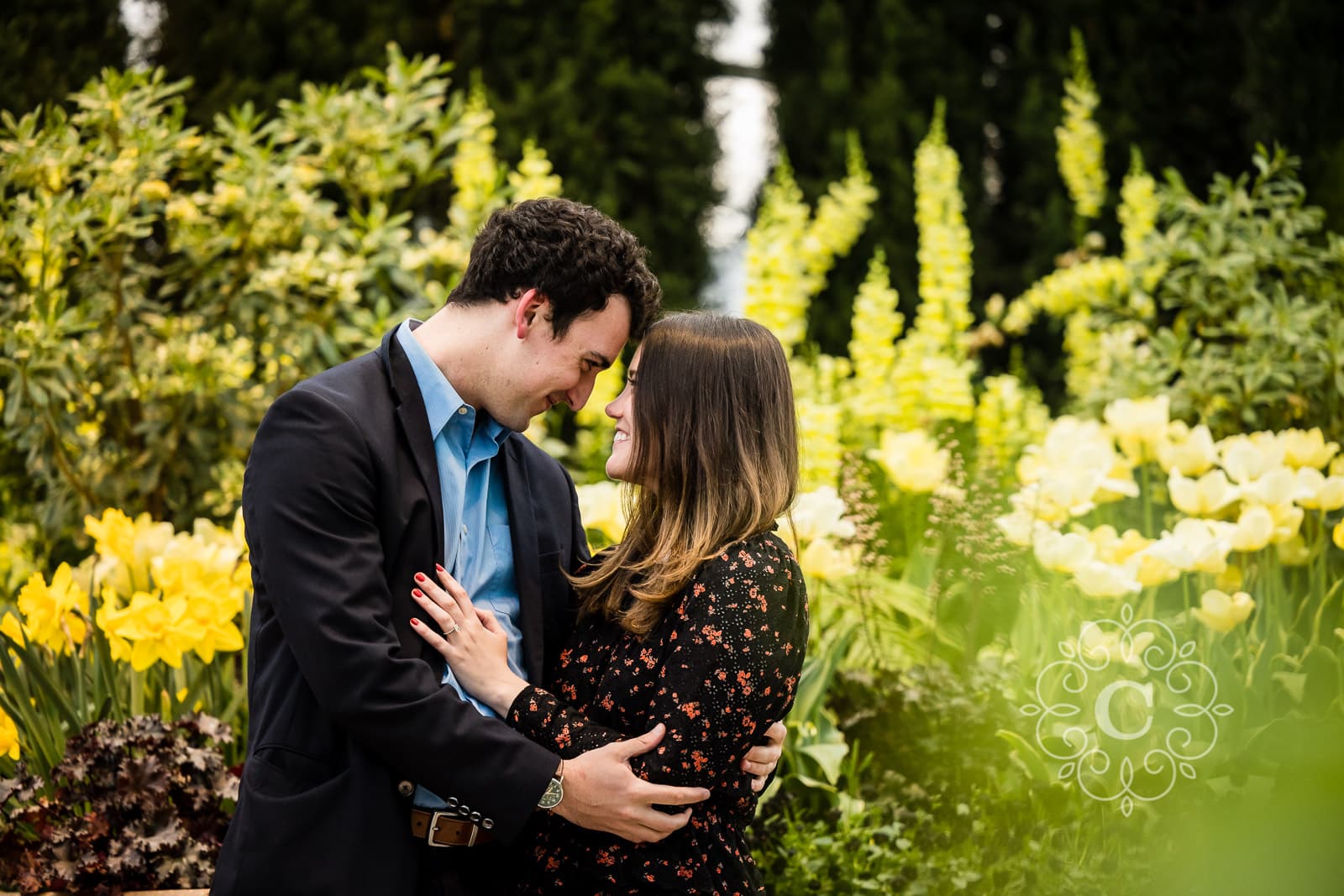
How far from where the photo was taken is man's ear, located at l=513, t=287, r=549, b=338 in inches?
70.2

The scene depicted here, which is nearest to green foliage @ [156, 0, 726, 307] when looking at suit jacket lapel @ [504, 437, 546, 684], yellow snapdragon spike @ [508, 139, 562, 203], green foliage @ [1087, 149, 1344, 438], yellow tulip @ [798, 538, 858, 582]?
yellow snapdragon spike @ [508, 139, 562, 203]

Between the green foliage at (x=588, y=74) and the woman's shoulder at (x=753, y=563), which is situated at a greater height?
the green foliage at (x=588, y=74)

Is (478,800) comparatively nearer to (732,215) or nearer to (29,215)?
(29,215)

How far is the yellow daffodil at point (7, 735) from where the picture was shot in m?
2.13

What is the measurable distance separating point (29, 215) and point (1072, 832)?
2.96 m

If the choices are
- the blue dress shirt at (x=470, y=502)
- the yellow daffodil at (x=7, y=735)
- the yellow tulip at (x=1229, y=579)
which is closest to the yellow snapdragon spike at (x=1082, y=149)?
the yellow tulip at (x=1229, y=579)

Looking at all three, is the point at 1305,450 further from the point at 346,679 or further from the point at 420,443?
the point at 346,679

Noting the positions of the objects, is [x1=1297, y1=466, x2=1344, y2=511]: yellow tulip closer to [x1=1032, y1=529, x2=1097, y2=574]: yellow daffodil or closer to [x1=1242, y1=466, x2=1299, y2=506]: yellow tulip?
[x1=1242, y1=466, x2=1299, y2=506]: yellow tulip

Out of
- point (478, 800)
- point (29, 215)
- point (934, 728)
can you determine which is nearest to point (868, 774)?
point (934, 728)

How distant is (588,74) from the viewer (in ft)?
20.3

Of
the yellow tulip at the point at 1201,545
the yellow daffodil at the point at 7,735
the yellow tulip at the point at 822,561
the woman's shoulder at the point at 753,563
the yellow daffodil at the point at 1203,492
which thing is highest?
the woman's shoulder at the point at 753,563

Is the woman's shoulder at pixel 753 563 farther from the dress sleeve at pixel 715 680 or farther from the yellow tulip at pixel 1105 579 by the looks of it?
the yellow tulip at pixel 1105 579

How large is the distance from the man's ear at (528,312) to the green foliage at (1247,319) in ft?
9.14

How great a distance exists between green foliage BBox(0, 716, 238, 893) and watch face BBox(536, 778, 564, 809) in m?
0.80
